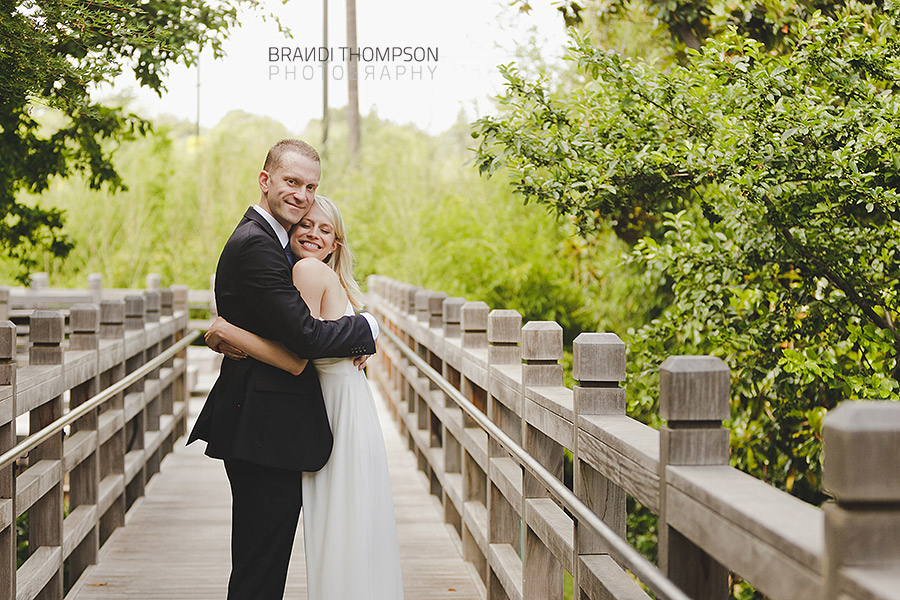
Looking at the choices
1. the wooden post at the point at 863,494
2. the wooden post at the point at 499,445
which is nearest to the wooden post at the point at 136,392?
the wooden post at the point at 499,445

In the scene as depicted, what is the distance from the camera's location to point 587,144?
485 cm

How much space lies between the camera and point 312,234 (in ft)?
10.3

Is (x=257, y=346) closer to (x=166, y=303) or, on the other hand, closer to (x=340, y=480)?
(x=340, y=480)

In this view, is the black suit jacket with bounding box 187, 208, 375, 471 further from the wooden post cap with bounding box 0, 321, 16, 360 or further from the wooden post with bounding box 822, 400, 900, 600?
the wooden post with bounding box 822, 400, 900, 600

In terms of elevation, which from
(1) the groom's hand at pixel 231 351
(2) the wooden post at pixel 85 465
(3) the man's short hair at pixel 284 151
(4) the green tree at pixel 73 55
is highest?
(4) the green tree at pixel 73 55

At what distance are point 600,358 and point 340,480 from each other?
969 millimetres

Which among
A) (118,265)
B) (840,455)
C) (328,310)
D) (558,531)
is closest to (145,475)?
(328,310)

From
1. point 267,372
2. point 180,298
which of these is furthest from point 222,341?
point 180,298

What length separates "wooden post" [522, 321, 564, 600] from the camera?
3223 mm

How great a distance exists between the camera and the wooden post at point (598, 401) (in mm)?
2586

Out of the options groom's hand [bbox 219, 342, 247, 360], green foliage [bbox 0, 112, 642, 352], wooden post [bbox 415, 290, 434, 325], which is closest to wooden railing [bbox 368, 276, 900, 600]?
groom's hand [bbox 219, 342, 247, 360]

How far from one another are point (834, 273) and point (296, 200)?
2.76 metres

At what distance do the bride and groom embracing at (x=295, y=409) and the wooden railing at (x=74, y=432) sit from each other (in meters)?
0.66

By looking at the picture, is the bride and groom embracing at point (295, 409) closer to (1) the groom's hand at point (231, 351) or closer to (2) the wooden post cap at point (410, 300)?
(1) the groom's hand at point (231, 351)
